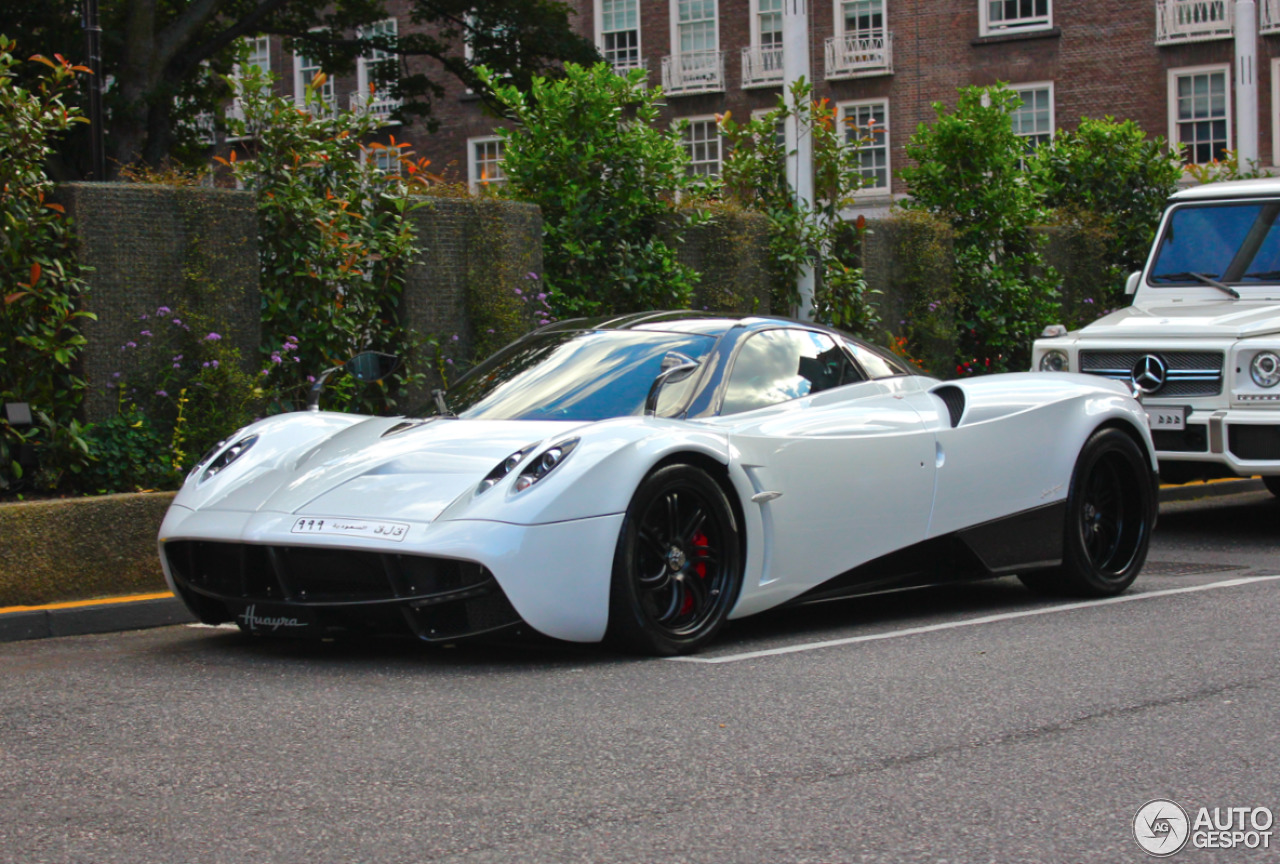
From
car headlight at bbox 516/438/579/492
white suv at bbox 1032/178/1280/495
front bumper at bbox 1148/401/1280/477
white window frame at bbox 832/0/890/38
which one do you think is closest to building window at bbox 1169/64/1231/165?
white window frame at bbox 832/0/890/38

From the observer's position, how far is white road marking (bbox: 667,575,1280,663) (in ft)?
19.7

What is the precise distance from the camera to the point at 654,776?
418cm

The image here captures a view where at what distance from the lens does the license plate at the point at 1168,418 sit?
33.0ft

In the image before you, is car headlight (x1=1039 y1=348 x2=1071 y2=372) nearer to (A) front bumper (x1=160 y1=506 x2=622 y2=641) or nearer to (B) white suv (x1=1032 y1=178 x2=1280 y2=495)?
(B) white suv (x1=1032 y1=178 x2=1280 y2=495)

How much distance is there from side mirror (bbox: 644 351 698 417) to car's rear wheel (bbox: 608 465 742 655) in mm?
429

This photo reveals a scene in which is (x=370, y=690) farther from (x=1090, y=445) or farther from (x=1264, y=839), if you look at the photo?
(x=1090, y=445)

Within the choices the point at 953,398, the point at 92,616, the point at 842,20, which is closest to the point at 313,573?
the point at 92,616

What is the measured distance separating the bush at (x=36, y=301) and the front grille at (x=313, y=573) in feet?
7.78

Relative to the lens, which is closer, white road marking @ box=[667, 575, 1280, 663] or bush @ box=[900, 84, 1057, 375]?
white road marking @ box=[667, 575, 1280, 663]

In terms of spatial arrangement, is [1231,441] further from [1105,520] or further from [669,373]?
[669,373]

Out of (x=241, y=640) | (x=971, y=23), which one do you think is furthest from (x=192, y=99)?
(x=241, y=640)

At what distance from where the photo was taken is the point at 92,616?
7219 mm

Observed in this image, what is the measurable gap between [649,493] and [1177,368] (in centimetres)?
578

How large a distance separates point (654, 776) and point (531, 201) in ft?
26.1
